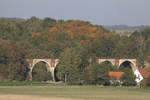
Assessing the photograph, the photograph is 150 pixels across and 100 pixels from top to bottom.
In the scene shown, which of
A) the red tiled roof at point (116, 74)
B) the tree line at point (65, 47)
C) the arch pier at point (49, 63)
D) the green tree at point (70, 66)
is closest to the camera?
the red tiled roof at point (116, 74)

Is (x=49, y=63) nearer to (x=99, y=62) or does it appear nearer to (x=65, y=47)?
(x=99, y=62)

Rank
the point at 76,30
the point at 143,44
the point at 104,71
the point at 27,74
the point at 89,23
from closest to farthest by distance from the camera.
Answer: the point at 104,71
the point at 27,74
the point at 143,44
the point at 76,30
the point at 89,23

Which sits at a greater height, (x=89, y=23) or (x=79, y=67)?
(x=89, y=23)

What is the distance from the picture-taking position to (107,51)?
12756 centimetres

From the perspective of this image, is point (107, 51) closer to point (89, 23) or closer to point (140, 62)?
point (140, 62)

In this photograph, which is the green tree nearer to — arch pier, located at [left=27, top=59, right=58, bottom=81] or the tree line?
the tree line

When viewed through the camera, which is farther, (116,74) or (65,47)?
(65,47)

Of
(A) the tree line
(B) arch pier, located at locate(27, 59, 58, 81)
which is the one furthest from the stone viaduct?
(A) the tree line

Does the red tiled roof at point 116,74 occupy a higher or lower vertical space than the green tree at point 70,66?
lower

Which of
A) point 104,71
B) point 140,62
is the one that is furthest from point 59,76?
point 140,62

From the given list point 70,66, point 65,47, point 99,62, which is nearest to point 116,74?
point 70,66

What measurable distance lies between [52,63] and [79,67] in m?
6.14

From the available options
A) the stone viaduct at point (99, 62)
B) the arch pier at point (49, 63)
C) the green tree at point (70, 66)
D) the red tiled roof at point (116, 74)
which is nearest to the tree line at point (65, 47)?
the green tree at point (70, 66)

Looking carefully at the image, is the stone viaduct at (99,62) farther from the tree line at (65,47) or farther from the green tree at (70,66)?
the green tree at (70,66)
